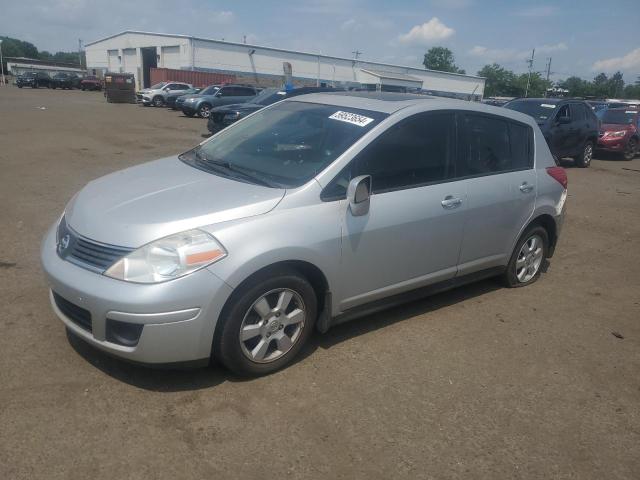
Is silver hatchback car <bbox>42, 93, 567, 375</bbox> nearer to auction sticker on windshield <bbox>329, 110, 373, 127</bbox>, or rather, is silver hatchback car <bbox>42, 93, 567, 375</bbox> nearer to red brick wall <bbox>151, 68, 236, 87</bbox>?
A: auction sticker on windshield <bbox>329, 110, 373, 127</bbox>

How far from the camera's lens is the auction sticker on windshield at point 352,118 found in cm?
379

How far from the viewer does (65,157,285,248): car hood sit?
299 cm

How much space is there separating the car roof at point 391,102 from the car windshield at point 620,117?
15.1 meters

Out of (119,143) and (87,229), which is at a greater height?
(87,229)

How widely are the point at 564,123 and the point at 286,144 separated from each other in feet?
37.0

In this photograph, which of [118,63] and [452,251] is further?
[118,63]

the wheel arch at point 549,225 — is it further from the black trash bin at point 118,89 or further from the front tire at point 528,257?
the black trash bin at point 118,89

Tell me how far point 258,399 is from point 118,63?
67.5m

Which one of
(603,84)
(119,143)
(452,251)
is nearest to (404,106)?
(452,251)

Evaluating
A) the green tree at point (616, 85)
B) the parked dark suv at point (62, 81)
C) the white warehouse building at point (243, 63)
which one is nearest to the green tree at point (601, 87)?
the green tree at point (616, 85)

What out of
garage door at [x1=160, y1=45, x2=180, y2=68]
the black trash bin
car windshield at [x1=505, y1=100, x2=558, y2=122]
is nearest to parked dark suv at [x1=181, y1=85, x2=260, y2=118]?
the black trash bin

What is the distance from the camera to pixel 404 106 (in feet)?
13.1

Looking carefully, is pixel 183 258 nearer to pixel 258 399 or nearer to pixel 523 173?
pixel 258 399

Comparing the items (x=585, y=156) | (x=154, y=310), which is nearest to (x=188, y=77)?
(x=585, y=156)
